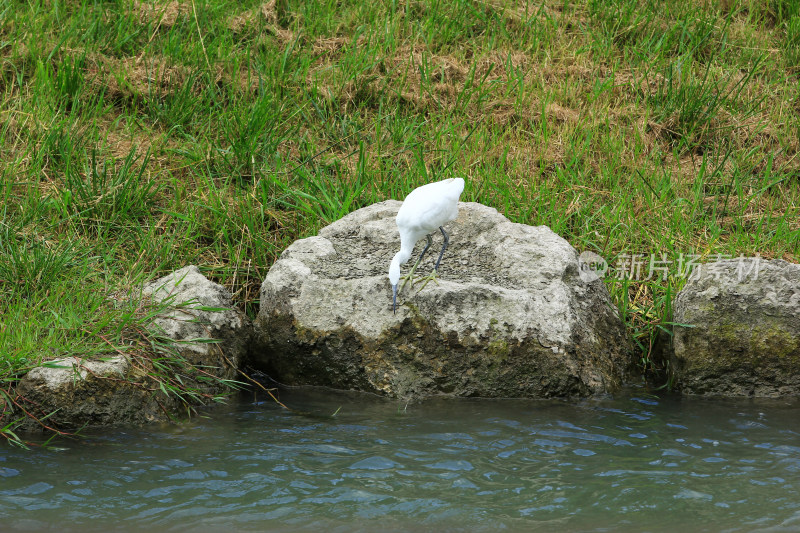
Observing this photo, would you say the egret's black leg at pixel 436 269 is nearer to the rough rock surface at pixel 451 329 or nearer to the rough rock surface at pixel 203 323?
the rough rock surface at pixel 451 329

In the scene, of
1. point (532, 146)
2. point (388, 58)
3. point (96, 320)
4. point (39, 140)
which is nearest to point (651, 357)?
point (532, 146)

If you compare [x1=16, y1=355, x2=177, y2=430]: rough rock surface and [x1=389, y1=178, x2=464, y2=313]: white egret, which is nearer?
[x1=16, y1=355, x2=177, y2=430]: rough rock surface

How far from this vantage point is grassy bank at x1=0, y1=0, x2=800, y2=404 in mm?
5703

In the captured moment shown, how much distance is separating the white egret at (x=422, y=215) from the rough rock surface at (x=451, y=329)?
197 millimetres

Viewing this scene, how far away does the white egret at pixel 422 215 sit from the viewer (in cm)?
463

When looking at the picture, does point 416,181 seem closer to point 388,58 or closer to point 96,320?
point 388,58

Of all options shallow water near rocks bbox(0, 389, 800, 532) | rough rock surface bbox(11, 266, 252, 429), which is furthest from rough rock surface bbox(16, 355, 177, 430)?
shallow water near rocks bbox(0, 389, 800, 532)

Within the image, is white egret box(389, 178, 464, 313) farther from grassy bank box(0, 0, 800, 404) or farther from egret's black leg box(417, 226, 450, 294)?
grassy bank box(0, 0, 800, 404)

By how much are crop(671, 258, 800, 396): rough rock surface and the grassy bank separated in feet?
1.26

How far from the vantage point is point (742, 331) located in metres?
4.77

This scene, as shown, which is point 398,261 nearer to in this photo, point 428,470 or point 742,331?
point 428,470

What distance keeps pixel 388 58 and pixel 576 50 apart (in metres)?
1.87

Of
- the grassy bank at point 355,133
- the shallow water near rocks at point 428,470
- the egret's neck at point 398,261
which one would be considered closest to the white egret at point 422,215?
the egret's neck at point 398,261

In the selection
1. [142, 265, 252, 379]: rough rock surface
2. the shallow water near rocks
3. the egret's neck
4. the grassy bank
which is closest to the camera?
the shallow water near rocks
